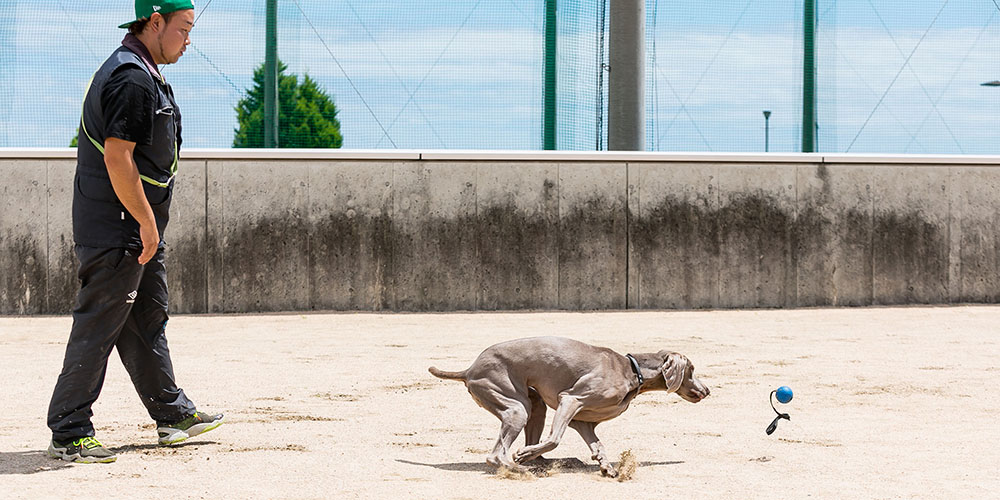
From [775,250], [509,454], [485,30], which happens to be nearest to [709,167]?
[775,250]

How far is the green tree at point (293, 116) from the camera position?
36.0ft

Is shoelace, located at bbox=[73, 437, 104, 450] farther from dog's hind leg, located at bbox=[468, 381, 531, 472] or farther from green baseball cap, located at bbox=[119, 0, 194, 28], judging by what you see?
green baseball cap, located at bbox=[119, 0, 194, 28]

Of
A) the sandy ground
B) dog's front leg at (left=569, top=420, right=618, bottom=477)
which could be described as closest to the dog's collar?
dog's front leg at (left=569, top=420, right=618, bottom=477)

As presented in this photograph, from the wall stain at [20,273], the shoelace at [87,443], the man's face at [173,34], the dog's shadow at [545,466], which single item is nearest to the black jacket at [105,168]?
the man's face at [173,34]

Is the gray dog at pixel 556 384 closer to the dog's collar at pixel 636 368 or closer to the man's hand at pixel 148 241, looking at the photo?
the dog's collar at pixel 636 368

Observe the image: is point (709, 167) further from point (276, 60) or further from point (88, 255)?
point (88, 255)

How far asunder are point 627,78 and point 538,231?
1.97 meters

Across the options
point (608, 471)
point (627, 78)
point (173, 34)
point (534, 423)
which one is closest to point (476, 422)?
point (534, 423)

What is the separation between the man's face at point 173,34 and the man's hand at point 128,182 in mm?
484

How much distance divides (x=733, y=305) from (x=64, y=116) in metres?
7.37

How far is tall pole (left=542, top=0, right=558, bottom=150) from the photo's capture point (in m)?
11.5

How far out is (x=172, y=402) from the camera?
14.7 ft

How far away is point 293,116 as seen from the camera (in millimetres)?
11180

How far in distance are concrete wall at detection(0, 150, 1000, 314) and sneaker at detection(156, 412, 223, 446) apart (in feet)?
21.6
